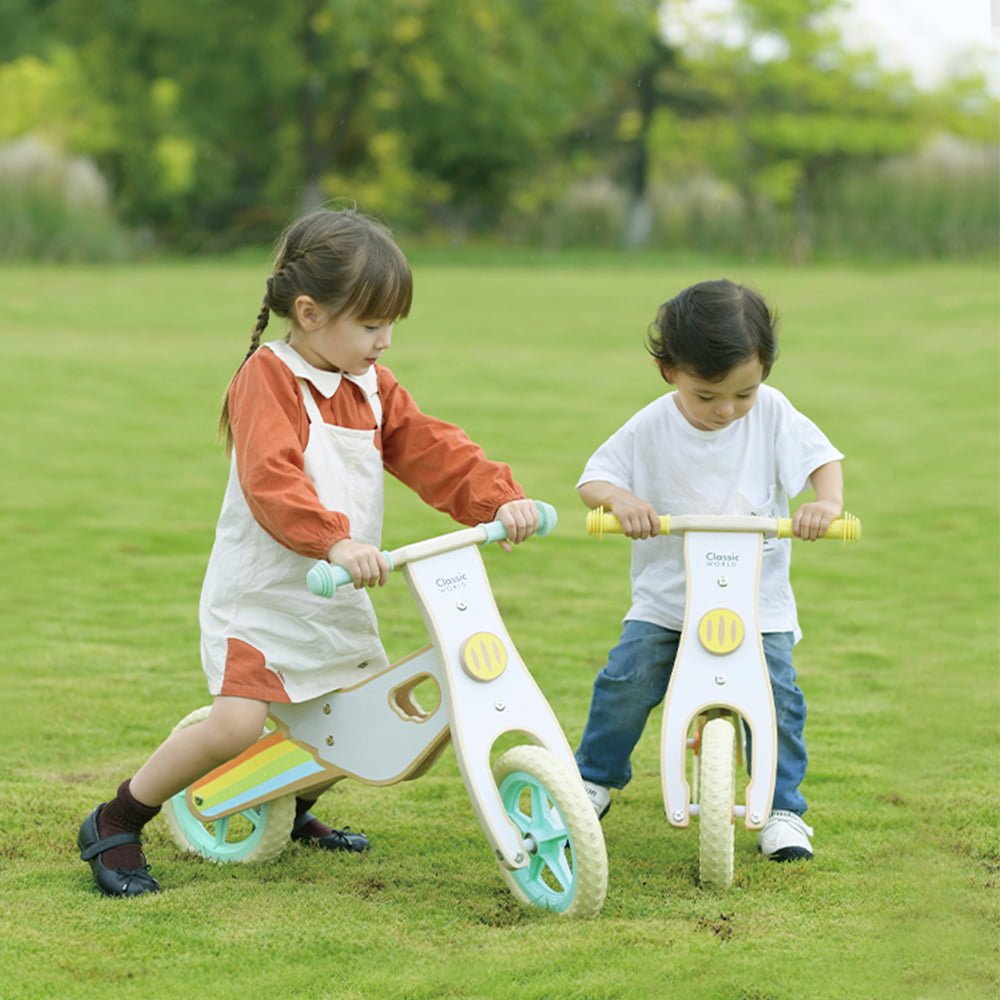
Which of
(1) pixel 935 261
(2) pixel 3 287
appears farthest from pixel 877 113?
(2) pixel 3 287

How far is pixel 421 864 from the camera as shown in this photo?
3.61 meters

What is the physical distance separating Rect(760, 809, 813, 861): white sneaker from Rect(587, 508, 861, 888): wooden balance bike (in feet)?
0.67

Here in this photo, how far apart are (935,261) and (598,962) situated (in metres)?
21.5

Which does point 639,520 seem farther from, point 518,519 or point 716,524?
point 518,519

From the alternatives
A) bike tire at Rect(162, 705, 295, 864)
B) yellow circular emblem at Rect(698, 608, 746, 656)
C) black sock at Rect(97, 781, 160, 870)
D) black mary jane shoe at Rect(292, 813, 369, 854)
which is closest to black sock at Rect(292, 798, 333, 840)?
black mary jane shoe at Rect(292, 813, 369, 854)

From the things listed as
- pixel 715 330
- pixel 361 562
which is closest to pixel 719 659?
pixel 715 330

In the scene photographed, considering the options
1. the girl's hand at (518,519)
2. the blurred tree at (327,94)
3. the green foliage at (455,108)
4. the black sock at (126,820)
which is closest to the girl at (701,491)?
Result: the girl's hand at (518,519)

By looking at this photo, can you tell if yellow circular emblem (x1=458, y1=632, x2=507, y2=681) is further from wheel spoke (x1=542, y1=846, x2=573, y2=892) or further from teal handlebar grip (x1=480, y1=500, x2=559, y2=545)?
wheel spoke (x1=542, y1=846, x2=573, y2=892)

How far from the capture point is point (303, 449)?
3361mm

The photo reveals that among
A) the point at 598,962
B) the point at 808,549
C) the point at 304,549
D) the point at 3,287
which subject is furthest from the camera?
the point at 3,287

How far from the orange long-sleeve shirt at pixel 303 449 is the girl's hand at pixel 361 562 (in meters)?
0.05

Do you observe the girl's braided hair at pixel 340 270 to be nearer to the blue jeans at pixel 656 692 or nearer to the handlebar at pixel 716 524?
the handlebar at pixel 716 524

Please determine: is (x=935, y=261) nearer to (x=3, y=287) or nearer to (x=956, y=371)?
Result: (x=956, y=371)

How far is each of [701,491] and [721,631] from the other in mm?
337
